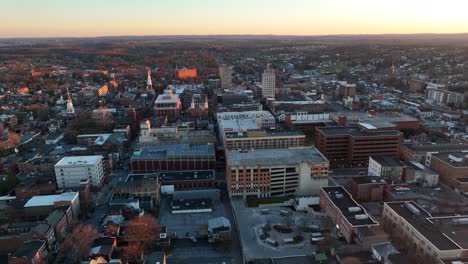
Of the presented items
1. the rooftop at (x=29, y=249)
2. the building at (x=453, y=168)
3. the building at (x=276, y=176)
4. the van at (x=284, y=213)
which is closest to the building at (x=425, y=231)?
the building at (x=276, y=176)

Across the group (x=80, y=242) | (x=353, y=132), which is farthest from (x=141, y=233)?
(x=353, y=132)

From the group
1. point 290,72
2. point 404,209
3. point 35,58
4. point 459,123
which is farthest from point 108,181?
point 35,58

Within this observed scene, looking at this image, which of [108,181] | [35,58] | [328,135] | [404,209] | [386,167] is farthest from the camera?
[35,58]

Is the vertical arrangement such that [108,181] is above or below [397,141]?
below

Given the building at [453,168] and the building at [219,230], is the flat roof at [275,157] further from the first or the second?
the building at [453,168]

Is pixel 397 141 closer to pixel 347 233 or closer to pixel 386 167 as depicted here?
pixel 386 167

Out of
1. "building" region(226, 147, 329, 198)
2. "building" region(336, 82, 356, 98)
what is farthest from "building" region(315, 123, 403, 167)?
"building" region(336, 82, 356, 98)
